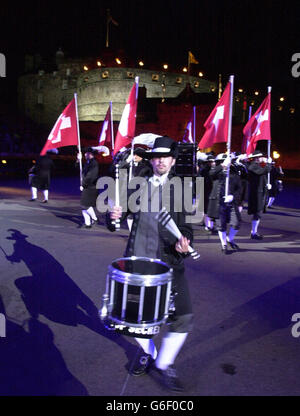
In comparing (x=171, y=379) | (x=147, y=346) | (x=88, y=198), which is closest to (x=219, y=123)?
(x=88, y=198)

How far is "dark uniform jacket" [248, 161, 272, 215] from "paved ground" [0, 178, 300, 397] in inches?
47.0

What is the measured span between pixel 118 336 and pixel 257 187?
636 centimetres

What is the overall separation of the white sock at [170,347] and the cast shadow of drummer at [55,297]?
2.07 ft

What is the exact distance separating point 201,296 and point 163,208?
2478 mm

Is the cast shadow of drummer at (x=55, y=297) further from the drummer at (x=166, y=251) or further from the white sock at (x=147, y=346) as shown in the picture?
the drummer at (x=166, y=251)

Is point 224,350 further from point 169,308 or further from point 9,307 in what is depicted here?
point 9,307

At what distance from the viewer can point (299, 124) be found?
152ft

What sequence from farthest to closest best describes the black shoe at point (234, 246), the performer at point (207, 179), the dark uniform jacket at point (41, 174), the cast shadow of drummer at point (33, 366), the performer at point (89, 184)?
the dark uniform jacket at point (41, 174), the performer at point (207, 179), the performer at point (89, 184), the black shoe at point (234, 246), the cast shadow of drummer at point (33, 366)

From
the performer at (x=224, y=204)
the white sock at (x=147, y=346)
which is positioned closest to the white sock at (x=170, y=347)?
the white sock at (x=147, y=346)

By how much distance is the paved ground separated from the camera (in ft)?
10.5

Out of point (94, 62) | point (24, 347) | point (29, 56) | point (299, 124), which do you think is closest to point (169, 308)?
point (24, 347)

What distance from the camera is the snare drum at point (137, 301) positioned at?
9.06 ft

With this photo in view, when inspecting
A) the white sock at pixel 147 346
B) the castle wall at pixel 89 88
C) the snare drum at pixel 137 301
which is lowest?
the white sock at pixel 147 346

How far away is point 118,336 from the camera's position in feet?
13.4
